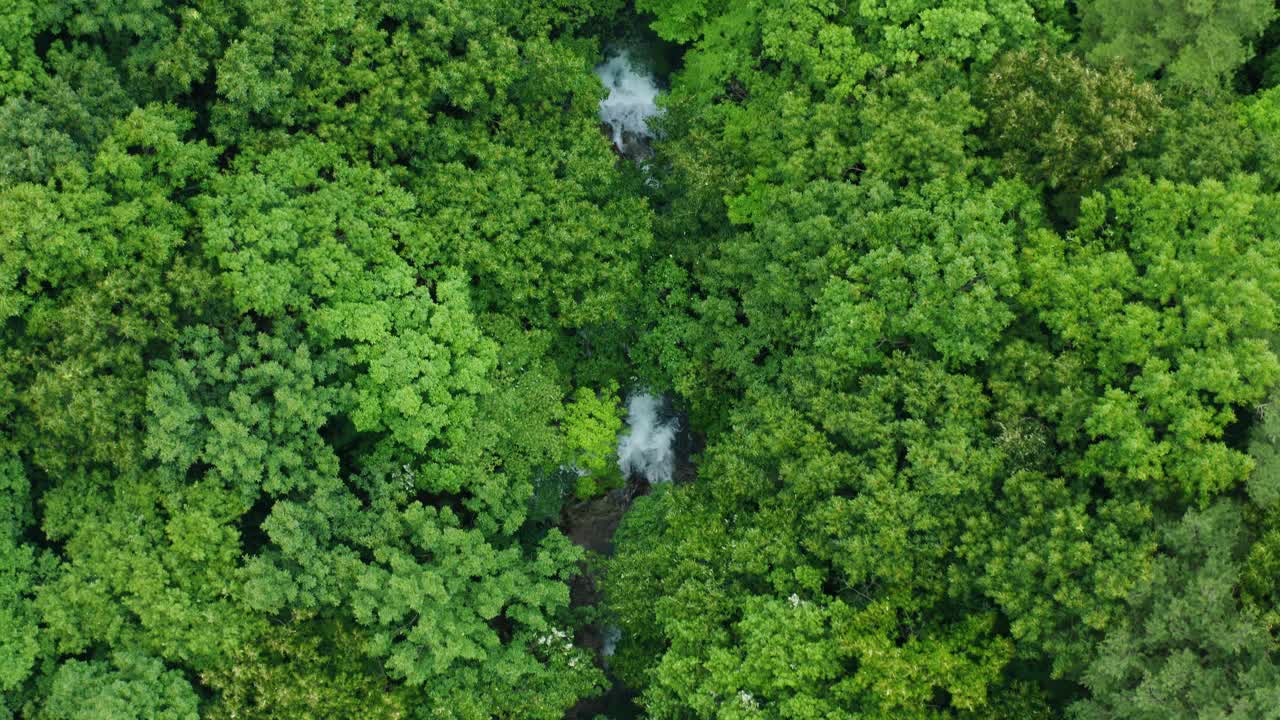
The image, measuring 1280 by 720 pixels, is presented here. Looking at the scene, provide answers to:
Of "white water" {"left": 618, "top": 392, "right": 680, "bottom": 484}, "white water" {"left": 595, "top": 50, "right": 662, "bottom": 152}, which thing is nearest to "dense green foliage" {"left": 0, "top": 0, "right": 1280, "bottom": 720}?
"white water" {"left": 618, "top": 392, "right": 680, "bottom": 484}

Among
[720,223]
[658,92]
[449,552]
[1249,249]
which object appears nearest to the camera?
[1249,249]

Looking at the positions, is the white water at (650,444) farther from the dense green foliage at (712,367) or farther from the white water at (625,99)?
the white water at (625,99)

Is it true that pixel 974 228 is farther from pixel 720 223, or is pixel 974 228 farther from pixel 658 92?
pixel 658 92

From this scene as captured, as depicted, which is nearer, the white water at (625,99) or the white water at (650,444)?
the white water at (650,444)

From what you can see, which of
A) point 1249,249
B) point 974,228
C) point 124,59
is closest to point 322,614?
point 124,59

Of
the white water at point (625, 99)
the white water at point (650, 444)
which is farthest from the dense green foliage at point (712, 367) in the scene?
the white water at point (625, 99)

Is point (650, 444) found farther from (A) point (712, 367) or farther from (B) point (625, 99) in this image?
(B) point (625, 99)

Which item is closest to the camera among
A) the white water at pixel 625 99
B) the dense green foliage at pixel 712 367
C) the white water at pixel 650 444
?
the dense green foliage at pixel 712 367
